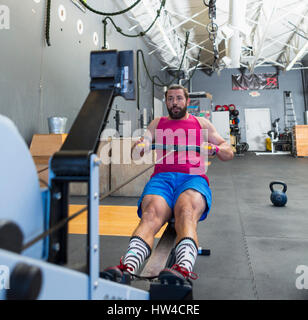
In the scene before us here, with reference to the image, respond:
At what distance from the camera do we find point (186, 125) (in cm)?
164

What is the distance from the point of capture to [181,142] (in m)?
1.63

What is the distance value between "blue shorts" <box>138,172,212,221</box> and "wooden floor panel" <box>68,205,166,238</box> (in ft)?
2.10

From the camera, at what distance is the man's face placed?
1.61m

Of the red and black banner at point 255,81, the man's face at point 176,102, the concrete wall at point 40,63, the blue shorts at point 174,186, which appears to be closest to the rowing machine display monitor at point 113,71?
the blue shorts at point 174,186

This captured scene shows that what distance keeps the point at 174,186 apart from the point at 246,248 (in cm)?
69

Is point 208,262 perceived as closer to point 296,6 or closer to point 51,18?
point 51,18

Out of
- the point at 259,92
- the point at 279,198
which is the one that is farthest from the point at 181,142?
the point at 259,92

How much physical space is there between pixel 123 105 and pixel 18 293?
5.47 metres

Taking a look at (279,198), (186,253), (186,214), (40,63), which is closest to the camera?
(186,253)

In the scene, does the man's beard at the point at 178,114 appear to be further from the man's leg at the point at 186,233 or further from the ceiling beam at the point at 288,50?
the ceiling beam at the point at 288,50

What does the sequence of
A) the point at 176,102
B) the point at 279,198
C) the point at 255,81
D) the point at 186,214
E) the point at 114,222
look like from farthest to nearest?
the point at 255,81 < the point at 279,198 < the point at 114,222 < the point at 176,102 < the point at 186,214

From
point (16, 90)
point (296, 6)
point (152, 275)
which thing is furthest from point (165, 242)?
point (296, 6)

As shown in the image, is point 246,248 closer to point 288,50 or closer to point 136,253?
point 136,253

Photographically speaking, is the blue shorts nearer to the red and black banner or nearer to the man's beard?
the man's beard
